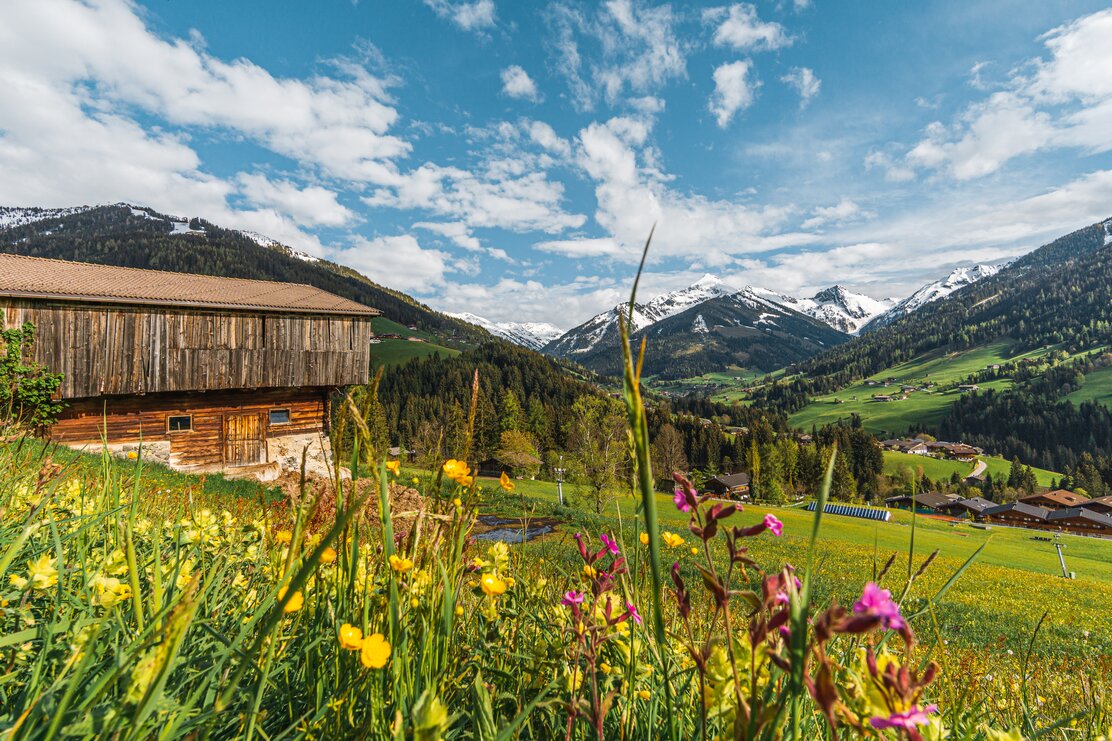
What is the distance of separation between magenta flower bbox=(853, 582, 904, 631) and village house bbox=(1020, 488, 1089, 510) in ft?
387

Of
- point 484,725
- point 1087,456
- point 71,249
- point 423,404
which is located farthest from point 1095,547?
point 71,249

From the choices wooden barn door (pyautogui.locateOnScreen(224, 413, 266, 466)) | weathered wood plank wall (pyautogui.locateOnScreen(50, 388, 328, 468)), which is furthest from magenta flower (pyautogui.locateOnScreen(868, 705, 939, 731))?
wooden barn door (pyautogui.locateOnScreen(224, 413, 266, 466))

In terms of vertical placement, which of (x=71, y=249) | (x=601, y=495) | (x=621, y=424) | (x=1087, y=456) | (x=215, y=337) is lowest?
(x=1087, y=456)

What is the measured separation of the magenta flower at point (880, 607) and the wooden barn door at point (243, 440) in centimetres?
2817

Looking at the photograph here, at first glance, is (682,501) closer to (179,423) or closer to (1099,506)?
(179,423)

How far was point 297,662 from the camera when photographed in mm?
1790

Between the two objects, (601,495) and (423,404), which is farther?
(423,404)

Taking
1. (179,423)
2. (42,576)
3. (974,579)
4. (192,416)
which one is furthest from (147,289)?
(974,579)

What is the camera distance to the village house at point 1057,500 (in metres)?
87.6

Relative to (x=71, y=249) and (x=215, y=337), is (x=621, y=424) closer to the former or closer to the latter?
(x=215, y=337)

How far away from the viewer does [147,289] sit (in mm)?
22469

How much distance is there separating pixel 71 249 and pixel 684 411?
199510 millimetres

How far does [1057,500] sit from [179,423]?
119429 mm

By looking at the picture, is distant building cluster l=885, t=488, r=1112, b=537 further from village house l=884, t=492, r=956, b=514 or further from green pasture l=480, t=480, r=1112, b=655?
green pasture l=480, t=480, r=1112, b=655
